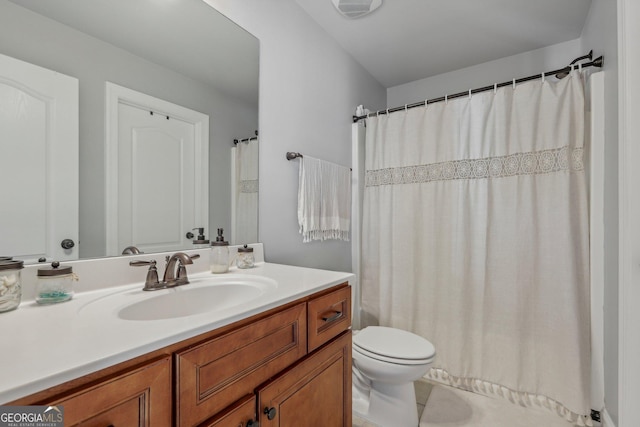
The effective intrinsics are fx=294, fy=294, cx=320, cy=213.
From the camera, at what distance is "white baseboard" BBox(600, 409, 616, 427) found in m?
1.40

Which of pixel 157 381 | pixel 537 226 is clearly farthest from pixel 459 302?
pixel 157 381

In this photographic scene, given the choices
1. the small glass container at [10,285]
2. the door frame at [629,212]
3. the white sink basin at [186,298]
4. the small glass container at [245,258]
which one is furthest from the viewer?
the small glass container at [245,258]

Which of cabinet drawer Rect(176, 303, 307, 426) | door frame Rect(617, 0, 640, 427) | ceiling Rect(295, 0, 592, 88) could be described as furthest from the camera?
ceiling Rect(295, 0, 592, 88)

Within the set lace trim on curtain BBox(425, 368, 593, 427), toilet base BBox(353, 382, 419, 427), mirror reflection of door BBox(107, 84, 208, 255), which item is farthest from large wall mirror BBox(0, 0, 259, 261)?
lace trim on curtain BBox(425, 368, 593, 427)

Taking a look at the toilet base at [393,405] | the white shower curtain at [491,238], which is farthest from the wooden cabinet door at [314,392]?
the white shower curtain at [491,238]

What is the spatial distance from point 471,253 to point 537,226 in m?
0.39

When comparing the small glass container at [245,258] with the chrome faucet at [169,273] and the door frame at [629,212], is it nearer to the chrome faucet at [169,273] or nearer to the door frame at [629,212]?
the chrome faucet at [169,273]

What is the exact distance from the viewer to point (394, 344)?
5.15 ft

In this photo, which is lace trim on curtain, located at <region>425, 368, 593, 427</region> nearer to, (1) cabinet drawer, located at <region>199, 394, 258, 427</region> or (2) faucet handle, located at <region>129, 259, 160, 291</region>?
(1) cabinet drawer, located at <region>199, 394, 258, 427</region>

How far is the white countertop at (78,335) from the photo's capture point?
44 centimetres

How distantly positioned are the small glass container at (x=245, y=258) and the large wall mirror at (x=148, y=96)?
0.11 m

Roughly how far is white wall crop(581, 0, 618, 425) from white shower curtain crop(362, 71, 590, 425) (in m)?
0.10

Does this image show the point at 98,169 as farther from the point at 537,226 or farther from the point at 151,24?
the point at 537,226

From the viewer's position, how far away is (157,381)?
551 millimetres
